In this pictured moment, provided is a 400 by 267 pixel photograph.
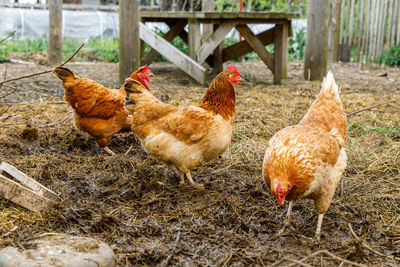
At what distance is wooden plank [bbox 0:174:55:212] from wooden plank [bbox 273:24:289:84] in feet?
19.1

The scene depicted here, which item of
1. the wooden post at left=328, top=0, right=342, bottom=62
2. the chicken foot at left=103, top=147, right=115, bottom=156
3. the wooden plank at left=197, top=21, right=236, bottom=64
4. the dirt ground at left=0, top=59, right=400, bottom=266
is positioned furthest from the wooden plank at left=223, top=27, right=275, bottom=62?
the chicken foot at left=103, top=147, right=115, bottom=156

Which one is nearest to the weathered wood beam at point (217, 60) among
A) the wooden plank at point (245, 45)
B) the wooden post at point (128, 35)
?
the wooden plank at point (245, 45)

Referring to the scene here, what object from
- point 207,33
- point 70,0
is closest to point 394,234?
point 207,33

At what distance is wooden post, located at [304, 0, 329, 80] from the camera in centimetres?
729

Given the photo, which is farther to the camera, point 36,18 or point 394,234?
point 36,18

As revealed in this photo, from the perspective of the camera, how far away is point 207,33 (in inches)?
369

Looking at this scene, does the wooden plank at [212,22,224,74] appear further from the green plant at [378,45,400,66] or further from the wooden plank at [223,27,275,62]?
the green plant at [378,45,400,66]

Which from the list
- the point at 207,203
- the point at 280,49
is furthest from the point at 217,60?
the point at 207,203

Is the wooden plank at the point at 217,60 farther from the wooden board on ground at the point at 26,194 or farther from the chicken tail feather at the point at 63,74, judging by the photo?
the wooden board on ground at the point at 26,194

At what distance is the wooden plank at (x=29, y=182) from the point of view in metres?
2.77

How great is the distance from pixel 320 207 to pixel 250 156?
139cm

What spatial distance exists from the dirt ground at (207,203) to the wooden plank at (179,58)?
1959mm

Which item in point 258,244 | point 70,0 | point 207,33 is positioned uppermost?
point 70,0

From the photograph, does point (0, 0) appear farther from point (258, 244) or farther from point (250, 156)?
point (258, 244)
